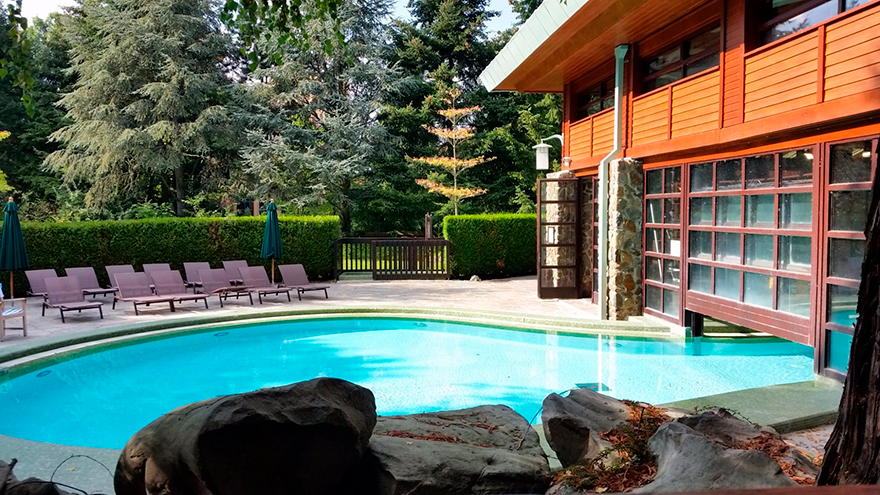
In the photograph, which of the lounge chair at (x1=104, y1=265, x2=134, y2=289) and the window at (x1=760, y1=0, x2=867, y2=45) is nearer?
the window at (x1=760, y1=0, x2=867, y2=45)

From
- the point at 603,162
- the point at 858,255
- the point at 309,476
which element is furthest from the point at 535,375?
the point at 309,476

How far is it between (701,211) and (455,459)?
7038 millimetres

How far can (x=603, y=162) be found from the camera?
10.7m

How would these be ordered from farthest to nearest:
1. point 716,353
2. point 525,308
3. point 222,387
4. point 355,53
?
point 355,53
point 525,308
point 716,353
point 222,387

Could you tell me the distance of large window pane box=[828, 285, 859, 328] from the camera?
20.1 ft

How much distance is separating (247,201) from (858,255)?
2121 centimetres

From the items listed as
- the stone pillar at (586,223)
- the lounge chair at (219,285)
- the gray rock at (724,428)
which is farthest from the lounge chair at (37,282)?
the gray rock at (724,428)

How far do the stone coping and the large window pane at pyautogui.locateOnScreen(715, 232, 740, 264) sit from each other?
1.55 m

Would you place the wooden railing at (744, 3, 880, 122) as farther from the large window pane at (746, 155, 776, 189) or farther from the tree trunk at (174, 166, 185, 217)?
the tree trunk at (174, 166, 185, 217)

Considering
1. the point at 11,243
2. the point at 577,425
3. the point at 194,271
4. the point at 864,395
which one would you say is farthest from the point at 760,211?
the point at 11,243

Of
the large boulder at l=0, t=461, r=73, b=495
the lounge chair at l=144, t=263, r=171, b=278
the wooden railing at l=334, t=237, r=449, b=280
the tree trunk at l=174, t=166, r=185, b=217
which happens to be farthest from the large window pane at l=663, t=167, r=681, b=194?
the tree trunk at l=174, t=166, r=185, b=217

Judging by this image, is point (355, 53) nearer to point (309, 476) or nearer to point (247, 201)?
point (247, 201)

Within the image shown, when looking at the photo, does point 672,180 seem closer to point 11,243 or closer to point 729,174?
point 729,174

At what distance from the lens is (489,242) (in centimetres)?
1684
